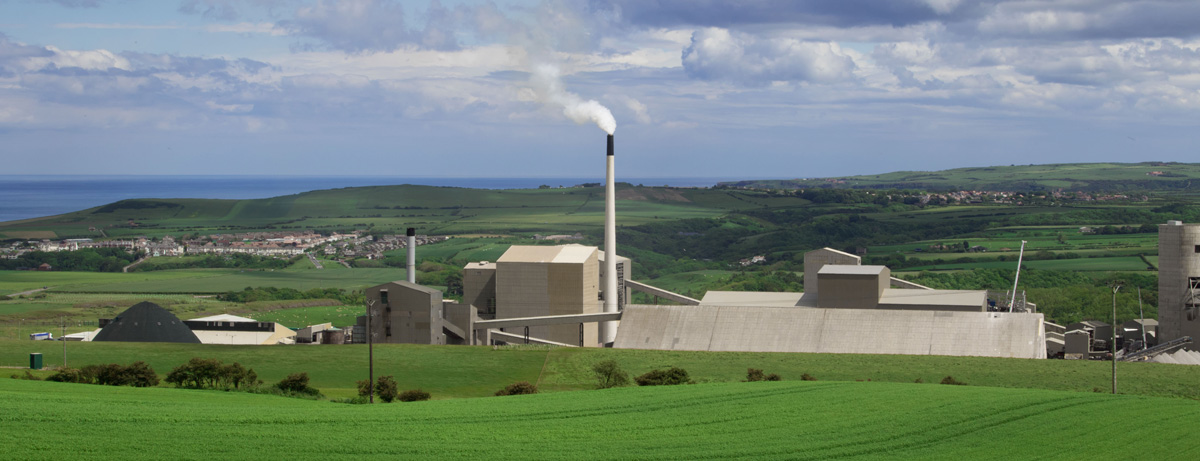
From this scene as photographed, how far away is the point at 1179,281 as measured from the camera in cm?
6338

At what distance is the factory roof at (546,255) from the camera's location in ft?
222

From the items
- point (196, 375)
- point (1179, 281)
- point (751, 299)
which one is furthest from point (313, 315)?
point (1179, 281)

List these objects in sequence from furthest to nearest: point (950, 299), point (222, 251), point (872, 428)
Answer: point (222, 251) → point (950, 299) → point (872, 428)

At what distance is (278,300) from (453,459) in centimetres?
9438

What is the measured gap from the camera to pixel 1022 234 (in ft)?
550

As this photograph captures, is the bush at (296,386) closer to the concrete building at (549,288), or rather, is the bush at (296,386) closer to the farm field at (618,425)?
the farm field at (618,425)

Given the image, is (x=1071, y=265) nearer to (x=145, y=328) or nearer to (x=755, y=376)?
(x=755, y=376)

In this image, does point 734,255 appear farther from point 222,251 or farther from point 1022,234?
point 222,251

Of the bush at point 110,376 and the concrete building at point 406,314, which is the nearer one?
the bush at point 110,376

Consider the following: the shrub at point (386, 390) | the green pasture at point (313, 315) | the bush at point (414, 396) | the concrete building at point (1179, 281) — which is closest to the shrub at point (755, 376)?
the bush at point (414, 396)

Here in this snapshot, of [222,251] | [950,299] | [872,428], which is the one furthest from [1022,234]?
[872,428]

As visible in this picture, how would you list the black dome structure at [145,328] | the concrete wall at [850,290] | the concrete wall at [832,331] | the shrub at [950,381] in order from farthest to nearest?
the concrete wall at [850,290] < the black dome structure at [145,328] < the concrete wall at [832,331] < the shrub at [950,381]

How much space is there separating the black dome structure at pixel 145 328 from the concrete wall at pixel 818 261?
133ft

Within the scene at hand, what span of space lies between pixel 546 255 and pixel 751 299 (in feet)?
46.3
